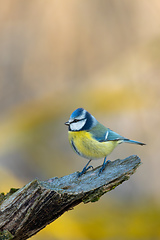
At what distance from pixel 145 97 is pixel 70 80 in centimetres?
85

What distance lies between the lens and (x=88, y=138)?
5.74 ft

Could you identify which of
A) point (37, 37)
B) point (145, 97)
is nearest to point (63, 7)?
point (37, 37)

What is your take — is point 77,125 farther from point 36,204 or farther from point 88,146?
point 36,204

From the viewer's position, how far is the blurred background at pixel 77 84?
9.96 ft

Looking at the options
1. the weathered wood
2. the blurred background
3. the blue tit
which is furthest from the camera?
the blurred background

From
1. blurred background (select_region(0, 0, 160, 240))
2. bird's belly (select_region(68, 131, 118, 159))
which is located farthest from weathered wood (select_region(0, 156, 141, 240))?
blurred background (select_region(0, 0, 160, 240))

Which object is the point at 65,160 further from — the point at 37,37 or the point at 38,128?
the point at 37,37

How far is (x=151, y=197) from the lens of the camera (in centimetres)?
293

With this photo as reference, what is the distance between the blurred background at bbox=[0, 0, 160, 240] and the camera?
120 inches

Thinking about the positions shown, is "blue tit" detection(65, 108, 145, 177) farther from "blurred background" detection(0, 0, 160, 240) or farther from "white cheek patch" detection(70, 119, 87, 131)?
"blurred background" detection(0, 0, 160, 240)

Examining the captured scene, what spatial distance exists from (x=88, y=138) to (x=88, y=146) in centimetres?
4

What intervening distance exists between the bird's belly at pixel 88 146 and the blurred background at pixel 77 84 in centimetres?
118

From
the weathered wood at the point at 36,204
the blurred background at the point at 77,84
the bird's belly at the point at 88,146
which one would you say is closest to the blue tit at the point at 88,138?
the bird's belly at the point at 88,146

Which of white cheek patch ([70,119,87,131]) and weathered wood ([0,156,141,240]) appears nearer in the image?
weathered wood ([0,156,141,240])
